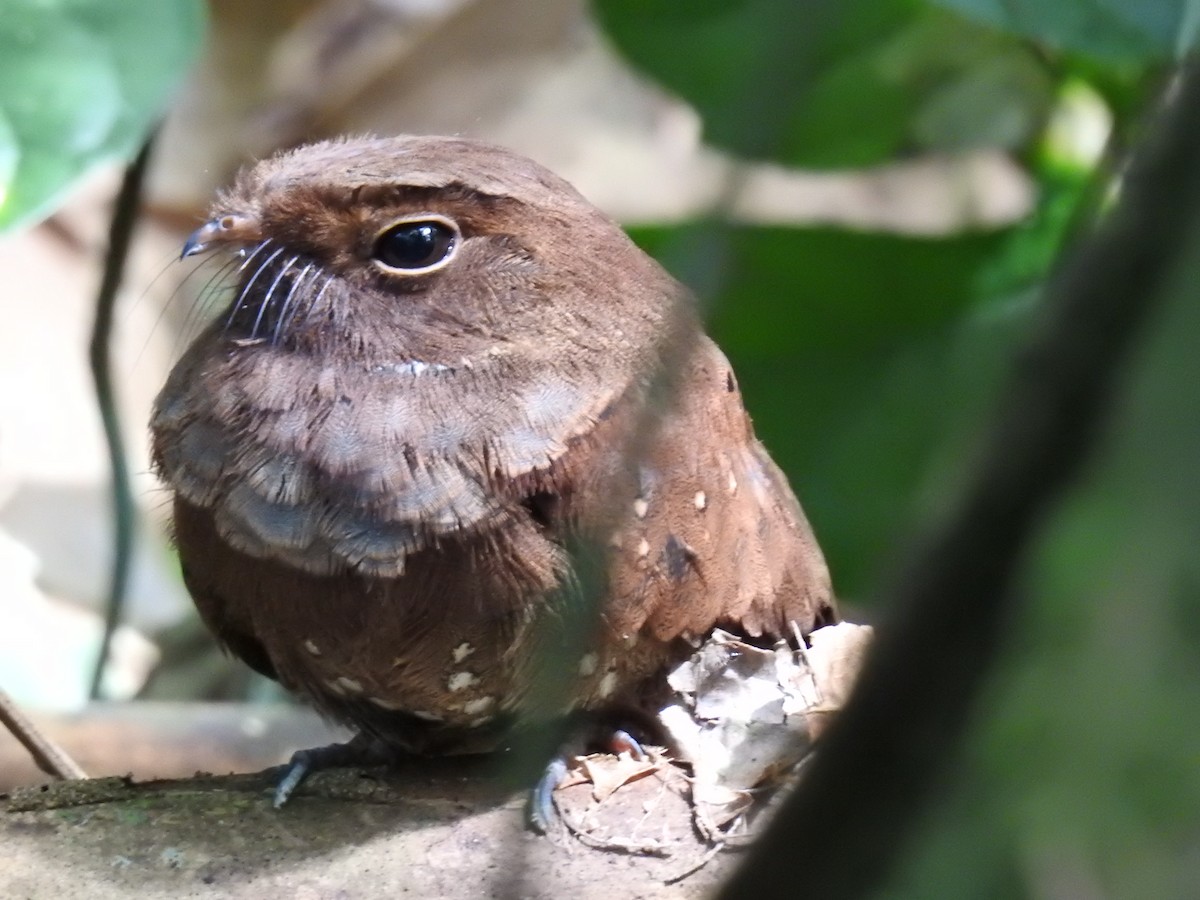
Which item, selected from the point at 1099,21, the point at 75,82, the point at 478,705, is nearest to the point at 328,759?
the point at 478,705

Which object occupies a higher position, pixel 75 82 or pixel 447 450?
pixel 75 82

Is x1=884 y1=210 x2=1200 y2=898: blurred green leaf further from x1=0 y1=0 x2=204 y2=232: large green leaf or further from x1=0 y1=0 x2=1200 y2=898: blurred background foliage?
x1=0 y1=0 x2=204 y2=232: large green leaf

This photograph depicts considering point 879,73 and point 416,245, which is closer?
point 416,245

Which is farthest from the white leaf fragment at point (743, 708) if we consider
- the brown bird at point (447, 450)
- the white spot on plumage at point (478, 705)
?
the white spot on plumage at point (478, 705)

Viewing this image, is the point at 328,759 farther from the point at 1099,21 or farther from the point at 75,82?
the point at 1099,21

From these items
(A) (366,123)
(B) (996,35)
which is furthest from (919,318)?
(A) (366,123)

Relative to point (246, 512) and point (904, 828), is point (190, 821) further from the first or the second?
point (904, 828)

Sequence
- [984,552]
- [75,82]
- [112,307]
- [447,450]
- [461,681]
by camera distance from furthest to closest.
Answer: [112,307] < [75,82] < [461,681] < [447,450] < [984,552]

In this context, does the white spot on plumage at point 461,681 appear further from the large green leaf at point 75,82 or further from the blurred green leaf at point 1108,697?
the blurred green leaf at point 1108,697
